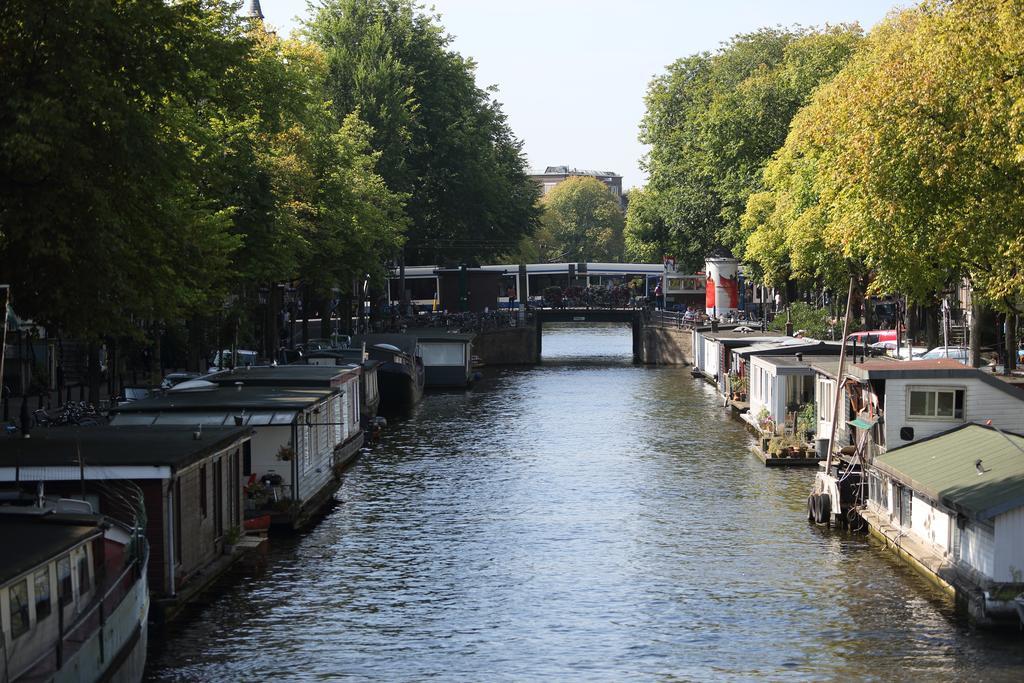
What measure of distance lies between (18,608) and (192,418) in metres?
17.7

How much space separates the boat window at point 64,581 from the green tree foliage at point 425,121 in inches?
2925

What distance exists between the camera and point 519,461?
50156mm

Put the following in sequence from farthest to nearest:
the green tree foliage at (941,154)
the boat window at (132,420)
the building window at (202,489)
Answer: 1. the green tree foliage at (941,154)
2. the boat window at (132,420)
3. the building window at (202,489)

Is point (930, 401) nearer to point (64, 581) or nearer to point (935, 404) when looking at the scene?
point (935, 404)

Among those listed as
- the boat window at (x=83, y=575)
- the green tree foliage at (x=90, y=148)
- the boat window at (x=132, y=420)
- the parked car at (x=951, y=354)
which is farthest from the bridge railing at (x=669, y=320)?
the boat window at (x=83, y=575)

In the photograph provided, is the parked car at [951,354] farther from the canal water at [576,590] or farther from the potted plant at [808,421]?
the canal water at [576,590]

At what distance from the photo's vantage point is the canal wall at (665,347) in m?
102

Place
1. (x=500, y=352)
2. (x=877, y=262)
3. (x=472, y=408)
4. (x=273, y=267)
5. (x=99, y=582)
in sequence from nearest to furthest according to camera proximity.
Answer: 1. (x=99, y=582)
2. (x=877, y=262)
3. (x=273, y=267)
4. (x=472, y=408)
5. (x=500, y=352)

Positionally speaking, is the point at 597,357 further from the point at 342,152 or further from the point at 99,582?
the point at 99,582

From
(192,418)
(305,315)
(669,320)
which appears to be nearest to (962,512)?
(192,418)

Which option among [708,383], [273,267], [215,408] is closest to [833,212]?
[273,267]

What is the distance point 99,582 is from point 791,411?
36.6 m

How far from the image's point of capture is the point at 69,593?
20109 millimetres

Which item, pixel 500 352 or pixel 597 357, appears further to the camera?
pixel 597 357
